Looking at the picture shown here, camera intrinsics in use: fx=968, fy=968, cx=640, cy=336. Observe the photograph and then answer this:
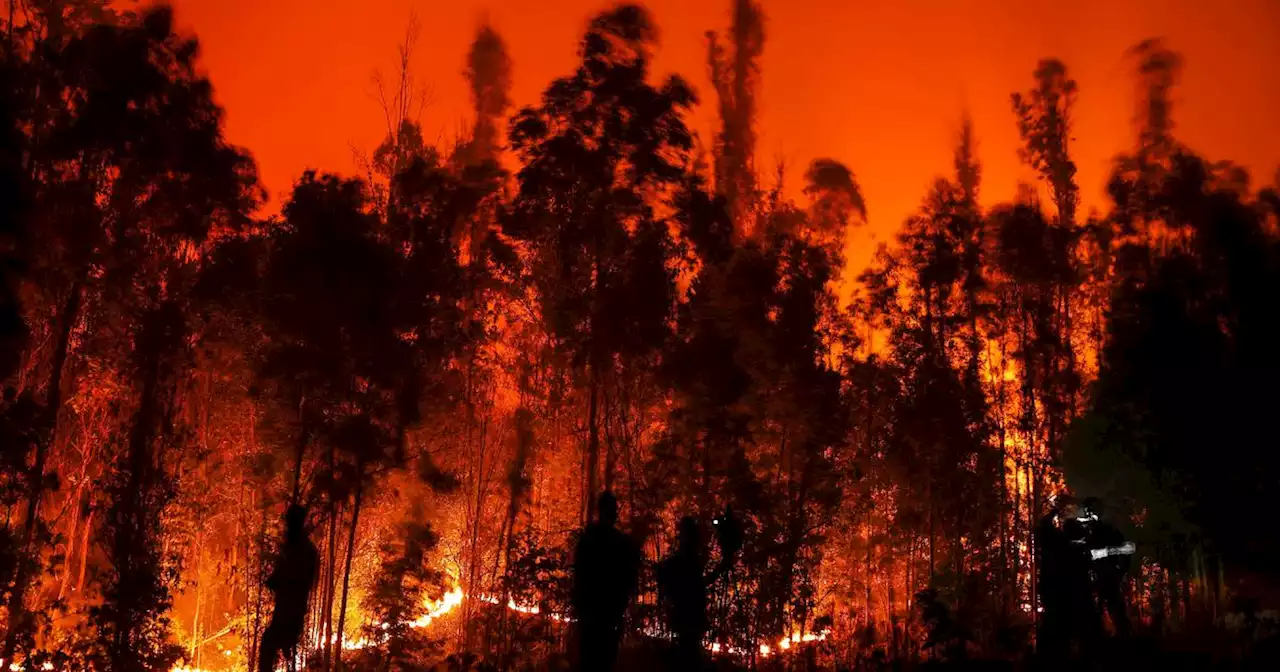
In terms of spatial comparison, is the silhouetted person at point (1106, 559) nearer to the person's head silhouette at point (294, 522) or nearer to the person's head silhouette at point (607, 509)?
the person's head silhouette at point (607, 509)

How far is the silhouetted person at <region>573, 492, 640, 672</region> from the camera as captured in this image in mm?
7664

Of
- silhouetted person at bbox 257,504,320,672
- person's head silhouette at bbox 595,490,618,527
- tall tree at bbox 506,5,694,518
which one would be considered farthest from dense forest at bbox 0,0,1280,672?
person's head silhouette at bbox 595,490,618,527

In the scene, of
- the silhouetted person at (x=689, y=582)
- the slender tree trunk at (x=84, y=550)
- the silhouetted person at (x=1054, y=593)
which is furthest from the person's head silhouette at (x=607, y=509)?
the slender tree trunk at (x=84, y=550)

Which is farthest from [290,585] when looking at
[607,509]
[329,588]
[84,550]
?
[84,550]

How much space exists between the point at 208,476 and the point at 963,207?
696 inches

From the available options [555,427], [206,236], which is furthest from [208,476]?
[555,427]

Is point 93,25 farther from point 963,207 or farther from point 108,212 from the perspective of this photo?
point 963,207

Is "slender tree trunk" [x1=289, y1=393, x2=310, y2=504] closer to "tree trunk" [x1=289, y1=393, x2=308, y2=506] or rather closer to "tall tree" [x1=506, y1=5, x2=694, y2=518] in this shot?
"tree trunk" [x1=289, y1=393, x2=308, y2=506]

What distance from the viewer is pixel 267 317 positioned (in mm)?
12484

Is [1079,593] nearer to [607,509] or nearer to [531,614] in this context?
[607,509]

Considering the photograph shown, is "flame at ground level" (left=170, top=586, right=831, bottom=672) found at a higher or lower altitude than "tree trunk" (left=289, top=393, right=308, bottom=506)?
lower

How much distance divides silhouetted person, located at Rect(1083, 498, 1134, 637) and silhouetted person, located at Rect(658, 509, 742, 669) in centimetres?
462

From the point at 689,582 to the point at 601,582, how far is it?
76.7 inches

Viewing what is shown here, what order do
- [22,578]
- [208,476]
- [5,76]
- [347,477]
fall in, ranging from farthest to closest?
[208,476]
[347,477]
[22,578]
[5,76]
